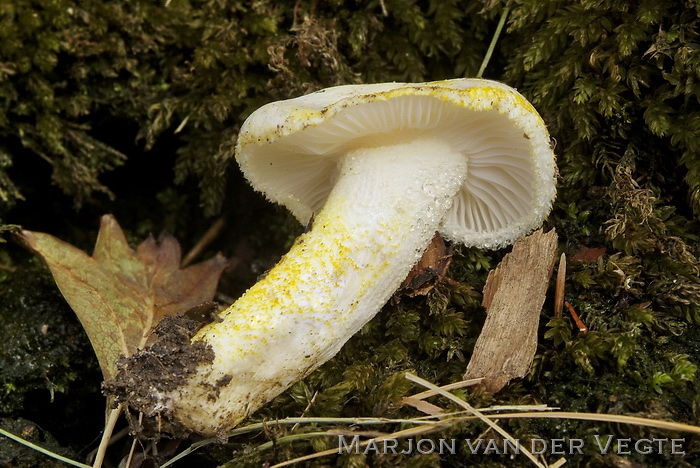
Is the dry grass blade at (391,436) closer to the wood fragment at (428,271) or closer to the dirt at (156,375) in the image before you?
the dirt at (156,375)

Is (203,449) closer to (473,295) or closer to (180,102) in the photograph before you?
(473,295)

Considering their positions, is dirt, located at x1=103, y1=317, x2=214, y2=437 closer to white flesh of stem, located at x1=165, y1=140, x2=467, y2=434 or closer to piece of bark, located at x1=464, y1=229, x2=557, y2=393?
white flesh of stem, located at x1=165, y1=140, x2=467, y2=434

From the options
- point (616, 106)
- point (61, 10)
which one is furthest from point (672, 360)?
point (61, 10)

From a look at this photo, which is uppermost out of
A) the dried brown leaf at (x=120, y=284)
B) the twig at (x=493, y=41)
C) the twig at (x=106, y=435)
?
the twig at (x=493, y=41)

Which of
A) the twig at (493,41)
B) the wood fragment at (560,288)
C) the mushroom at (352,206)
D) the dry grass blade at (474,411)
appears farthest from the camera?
the twig at (493,41)

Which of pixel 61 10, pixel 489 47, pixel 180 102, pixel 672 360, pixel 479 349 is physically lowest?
pixel 672 360

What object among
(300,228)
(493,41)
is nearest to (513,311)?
(300,228)

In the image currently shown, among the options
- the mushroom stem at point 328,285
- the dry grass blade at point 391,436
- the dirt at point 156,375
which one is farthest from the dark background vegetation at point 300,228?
the dirt at point 156,375
